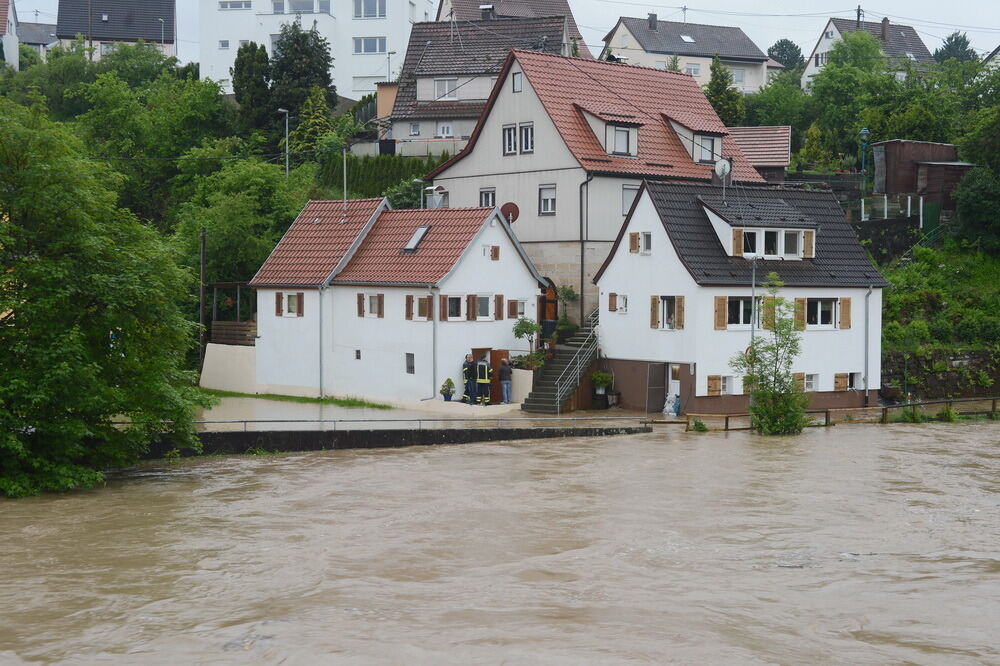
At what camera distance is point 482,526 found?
78.1ft

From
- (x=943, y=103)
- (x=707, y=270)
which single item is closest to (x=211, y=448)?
(x=707, y=270)

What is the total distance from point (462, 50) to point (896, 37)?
187 ft

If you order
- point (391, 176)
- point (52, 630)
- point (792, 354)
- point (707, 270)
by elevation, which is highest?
point (391, 176)

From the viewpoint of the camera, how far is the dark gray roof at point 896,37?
343ft

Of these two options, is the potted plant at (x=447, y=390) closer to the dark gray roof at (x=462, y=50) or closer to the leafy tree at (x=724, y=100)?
the dark gray roof at (x=462, y=50)

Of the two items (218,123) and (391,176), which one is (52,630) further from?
(218,123)

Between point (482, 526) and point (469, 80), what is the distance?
40.2 m

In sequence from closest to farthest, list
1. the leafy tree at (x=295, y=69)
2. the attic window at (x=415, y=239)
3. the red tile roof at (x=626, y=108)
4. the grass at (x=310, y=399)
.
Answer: the grass at (x=310, y=399) < the attic window at (x=415, y=239) < the red tile roof at (x=626, y=108) < the leafy tree at (x=295, y=69)

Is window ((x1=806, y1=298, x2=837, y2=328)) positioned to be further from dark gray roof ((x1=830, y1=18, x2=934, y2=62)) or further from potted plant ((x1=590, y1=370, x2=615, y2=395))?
dark gray roof ((x1=830, y1=18, x2=934, y2=62))

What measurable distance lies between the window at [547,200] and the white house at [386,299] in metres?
3.37

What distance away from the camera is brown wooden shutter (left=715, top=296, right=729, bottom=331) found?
39625 mm

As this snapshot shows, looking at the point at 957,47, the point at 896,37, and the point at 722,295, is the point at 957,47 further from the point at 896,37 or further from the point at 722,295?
the point at 722,295

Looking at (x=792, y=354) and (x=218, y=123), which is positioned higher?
(x=218, y=123)

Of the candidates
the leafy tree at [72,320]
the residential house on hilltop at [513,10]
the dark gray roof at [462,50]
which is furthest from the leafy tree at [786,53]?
the leafy tree at [72,320]
